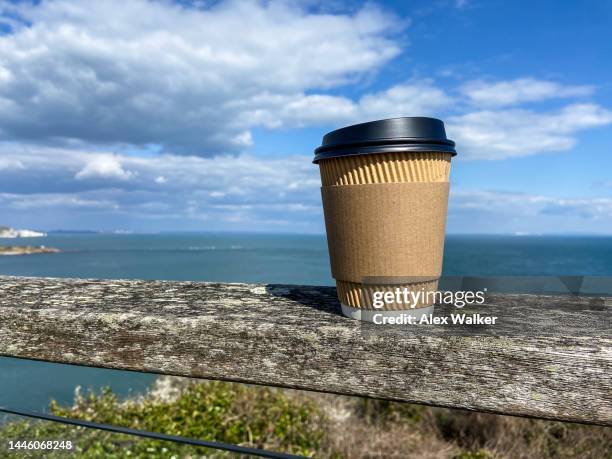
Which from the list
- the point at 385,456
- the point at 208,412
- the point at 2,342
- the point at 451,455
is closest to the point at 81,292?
the point at 2,342

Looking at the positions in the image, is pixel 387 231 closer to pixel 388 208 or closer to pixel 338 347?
pixel 388 208

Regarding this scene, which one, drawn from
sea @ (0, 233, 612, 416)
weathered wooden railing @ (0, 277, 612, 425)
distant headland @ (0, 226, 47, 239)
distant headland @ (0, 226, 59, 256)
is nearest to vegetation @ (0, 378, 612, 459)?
sea @ (0, 233, 612, 416)

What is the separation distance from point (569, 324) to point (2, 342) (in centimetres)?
166

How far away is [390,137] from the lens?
112 cm

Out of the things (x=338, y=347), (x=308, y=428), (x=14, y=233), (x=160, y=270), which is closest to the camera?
(x=338, y=347)

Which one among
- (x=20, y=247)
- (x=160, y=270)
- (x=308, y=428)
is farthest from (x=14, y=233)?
(x=308, y=428)

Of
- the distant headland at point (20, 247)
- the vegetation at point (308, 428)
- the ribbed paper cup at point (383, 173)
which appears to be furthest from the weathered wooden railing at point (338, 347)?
the distant headland at point (20, 247)

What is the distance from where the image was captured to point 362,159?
1159 mm

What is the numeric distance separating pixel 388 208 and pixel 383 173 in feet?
0.31

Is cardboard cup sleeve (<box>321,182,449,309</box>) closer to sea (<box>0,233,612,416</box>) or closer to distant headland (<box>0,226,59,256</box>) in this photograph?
sea (<box>0,233,612,416</box>)

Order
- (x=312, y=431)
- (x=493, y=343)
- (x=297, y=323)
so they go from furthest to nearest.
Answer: (x=312, y=431), (x=297, y=323), (x=493, y=343)

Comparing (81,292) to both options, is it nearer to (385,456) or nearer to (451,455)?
(385,456)

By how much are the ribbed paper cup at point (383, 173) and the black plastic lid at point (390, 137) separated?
20mm

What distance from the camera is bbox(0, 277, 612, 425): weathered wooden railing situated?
94 cm
